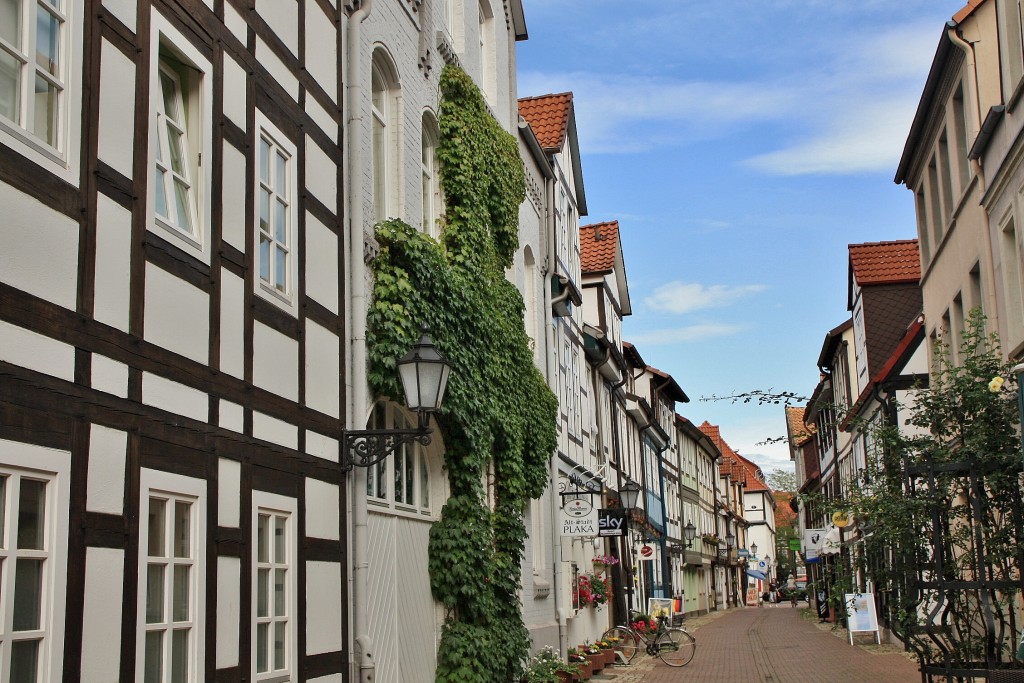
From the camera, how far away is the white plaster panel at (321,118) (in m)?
10.6

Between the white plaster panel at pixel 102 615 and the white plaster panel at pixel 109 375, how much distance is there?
2.90ft

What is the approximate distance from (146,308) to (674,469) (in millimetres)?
43533

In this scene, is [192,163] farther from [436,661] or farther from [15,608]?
[436,661]

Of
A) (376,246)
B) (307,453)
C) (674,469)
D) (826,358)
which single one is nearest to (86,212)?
(307,453)

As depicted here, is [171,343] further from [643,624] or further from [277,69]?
[643,624]

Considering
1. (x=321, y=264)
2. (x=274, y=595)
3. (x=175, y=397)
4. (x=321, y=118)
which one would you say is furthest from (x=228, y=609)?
(x=321, y=118)

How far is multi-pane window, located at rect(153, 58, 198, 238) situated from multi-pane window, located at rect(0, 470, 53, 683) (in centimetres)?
220

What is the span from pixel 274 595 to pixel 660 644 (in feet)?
51.9

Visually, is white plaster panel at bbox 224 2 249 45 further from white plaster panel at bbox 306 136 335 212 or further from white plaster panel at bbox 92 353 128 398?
white plaster panel at bbox 92 353 128 398

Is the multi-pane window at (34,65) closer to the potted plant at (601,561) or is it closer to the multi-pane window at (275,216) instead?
the multi-pane window at (275,216)

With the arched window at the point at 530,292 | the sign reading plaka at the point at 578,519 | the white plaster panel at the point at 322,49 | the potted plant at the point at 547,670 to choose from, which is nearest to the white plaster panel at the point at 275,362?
the white plaster panel at the point at 322,49

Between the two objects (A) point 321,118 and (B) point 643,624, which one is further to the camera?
(B) point 643,624

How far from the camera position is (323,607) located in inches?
397

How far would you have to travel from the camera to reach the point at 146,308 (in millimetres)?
7293
